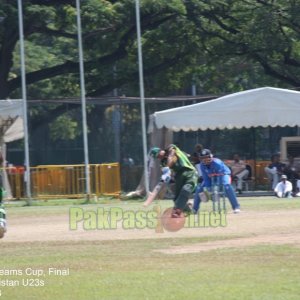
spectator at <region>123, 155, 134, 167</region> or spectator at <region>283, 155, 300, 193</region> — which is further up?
spectator at <region>123, 155, 134, 167</region>

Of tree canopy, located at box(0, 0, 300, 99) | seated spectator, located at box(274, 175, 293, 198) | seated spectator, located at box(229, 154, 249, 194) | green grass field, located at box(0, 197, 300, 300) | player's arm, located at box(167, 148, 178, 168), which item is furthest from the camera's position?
tree canopy, located at box(0, 0, 300, 99)

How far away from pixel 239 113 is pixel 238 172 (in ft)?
12.6

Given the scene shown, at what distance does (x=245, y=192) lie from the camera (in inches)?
1407

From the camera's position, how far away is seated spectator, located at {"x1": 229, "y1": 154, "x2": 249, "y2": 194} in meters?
35.7

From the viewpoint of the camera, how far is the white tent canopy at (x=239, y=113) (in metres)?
32.3

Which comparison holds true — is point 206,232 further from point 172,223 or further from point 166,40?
point 166,40

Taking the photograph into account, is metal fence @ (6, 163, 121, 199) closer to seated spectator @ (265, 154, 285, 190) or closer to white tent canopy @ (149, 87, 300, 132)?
white tent canopy @ (149, 87, 300, 132)

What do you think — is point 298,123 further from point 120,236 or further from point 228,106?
point 120,236

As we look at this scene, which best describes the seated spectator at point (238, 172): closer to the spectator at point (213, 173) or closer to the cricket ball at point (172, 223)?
the spectator at point (213, 173)

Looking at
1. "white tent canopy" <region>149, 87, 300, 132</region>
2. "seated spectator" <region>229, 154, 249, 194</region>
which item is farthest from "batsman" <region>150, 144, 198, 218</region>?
"seated spectator" <region>229, 154, 249, 194</region>

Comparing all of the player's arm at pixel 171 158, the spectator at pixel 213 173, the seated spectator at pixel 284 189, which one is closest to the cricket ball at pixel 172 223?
the player's arm at pixel 171 158

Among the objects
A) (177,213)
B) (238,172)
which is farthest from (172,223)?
(238,172)

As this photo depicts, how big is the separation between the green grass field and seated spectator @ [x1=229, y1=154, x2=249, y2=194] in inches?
584

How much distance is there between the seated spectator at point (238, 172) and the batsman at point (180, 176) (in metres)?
14.2
